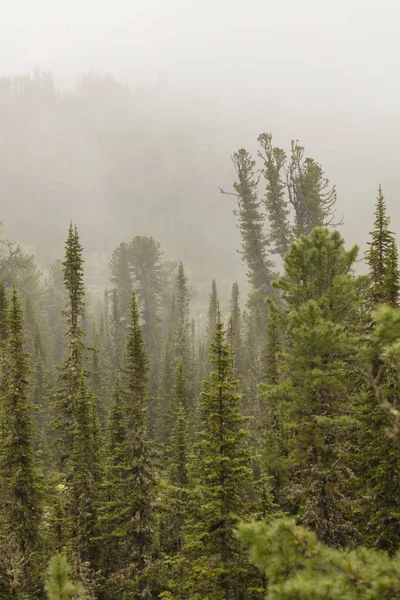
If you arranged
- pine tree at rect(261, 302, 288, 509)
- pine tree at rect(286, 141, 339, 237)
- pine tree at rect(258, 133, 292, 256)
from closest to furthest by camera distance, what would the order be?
pine tree at rect(261, 302, 288, 509) → pine tree at rect(286, 141, 339, 237) → pine tree at rect(258, 133, 292, 256)

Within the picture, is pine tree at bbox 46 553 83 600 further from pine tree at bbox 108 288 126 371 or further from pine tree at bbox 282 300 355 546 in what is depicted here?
pine tree at bbox 108 288 126 371

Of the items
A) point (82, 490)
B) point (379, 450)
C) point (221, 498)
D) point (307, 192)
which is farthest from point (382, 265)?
point (307, 192)

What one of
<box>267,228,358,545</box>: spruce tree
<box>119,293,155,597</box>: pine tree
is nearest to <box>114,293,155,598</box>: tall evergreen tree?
<box>119,293,155,597</box>: pine tree

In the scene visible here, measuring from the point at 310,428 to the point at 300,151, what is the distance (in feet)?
110

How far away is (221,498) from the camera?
14.9 metres

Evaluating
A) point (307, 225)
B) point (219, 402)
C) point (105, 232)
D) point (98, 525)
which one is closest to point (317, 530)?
point (219, 402)

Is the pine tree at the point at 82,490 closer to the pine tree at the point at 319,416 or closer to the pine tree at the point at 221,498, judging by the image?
the pine tree at the point at 221,498

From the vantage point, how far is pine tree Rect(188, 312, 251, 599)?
14.4m

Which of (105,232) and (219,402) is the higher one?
(105,232)

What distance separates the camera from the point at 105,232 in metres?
172

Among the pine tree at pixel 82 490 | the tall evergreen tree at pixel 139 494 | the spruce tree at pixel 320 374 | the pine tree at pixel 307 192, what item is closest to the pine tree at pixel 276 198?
the pine tree at pixel 307 192

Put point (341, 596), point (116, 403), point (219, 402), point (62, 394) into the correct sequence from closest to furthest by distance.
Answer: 1. point (341, 596)
2. point (219, 402)
3. point (62, 394)
4. point (116, 403)

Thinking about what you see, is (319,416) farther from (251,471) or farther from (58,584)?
(58,584)

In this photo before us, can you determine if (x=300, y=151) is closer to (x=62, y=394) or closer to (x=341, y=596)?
(x=62, y=394)
